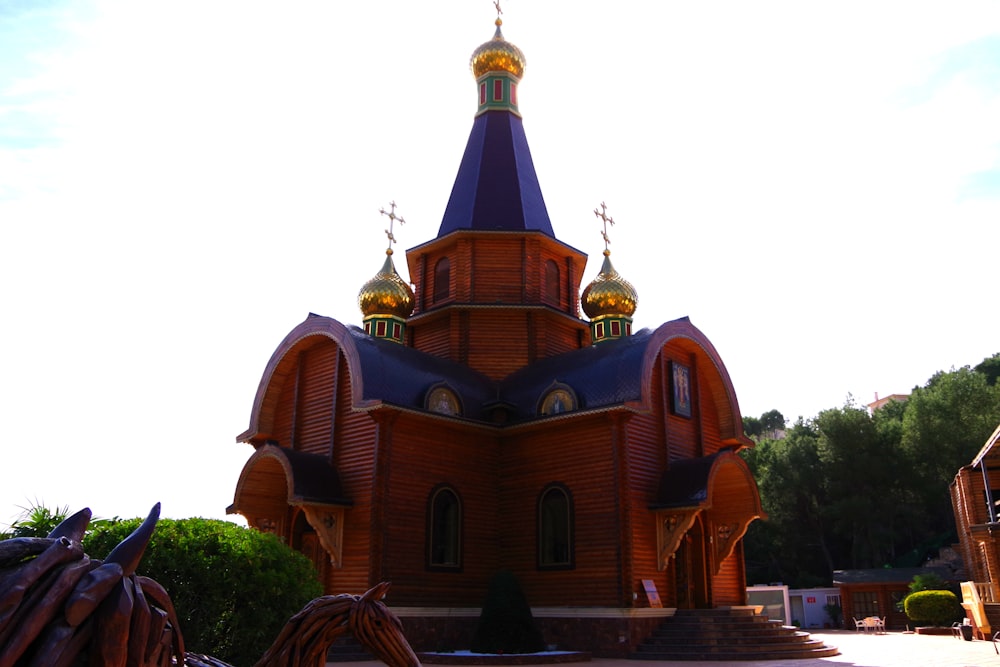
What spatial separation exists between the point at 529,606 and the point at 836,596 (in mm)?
21247

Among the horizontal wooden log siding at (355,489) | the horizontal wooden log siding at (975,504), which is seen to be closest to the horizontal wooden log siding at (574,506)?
the horizontal wooden log siding at (355,489)

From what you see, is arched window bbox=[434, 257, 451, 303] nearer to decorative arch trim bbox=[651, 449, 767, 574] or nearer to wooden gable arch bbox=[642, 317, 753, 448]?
wooden gable arch bbox=[642, 317, 753, 448]

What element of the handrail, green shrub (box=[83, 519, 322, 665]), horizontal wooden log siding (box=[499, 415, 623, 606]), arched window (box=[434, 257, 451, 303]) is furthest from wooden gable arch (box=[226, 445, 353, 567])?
the handrail

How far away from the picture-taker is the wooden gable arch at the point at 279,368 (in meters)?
17.3

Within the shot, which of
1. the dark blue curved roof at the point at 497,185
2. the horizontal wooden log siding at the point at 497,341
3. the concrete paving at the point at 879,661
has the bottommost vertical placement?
the concrete paving at the point at 879,661

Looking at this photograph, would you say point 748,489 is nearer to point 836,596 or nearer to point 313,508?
point 313,508

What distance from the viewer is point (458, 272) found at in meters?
21.0

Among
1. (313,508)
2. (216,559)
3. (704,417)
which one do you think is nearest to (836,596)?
(704,417)

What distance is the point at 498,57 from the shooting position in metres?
24.1

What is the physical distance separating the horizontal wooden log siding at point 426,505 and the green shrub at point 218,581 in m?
6.06

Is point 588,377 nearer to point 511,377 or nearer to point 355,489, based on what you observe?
point 511,377

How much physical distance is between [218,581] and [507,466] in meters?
9.61

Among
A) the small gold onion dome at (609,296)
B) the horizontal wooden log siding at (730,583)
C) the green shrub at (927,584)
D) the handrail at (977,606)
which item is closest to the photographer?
the horizontal wooden log siding at (730,583)

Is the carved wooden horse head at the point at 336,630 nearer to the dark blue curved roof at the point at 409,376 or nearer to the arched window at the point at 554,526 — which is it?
the dark blue curved roof at the point at 409,376
